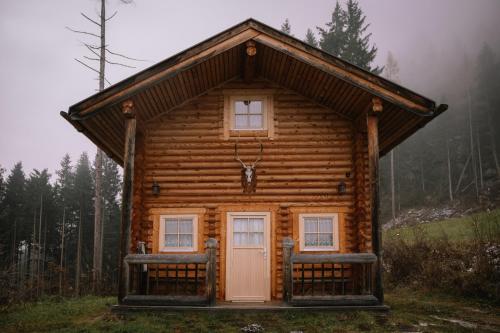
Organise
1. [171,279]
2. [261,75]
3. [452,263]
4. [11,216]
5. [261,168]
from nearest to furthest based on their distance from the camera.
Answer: [171,279], [261,168], [261,75], [452,263], [11,216]

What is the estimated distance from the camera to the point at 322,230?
11.9 meters

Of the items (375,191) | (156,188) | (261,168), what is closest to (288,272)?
(375,191)

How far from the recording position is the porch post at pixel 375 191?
392 inches

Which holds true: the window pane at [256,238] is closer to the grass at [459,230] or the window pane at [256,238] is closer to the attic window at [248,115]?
the attic window at [248,115]

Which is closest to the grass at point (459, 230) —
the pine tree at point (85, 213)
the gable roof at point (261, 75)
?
the gable roof at point (261, 75)

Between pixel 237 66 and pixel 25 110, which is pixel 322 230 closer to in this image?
pixel 237 66

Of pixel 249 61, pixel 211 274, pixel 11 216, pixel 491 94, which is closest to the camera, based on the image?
pixel 211 274

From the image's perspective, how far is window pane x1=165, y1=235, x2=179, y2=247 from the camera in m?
11.8

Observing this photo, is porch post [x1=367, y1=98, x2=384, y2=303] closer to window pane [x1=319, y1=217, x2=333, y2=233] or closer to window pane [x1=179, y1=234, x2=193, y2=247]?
window pane [x1=319, y1=217, x2=333, y2=233]

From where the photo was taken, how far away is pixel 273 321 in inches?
365

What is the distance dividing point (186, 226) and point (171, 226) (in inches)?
15.5

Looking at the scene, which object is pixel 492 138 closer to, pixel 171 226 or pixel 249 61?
pixel 249 61

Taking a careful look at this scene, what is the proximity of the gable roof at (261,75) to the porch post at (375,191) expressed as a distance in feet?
1.21

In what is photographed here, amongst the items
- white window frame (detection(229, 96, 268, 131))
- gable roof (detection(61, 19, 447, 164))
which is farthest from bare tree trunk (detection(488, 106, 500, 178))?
white window frame (detection(229, 96, 268, 131))
